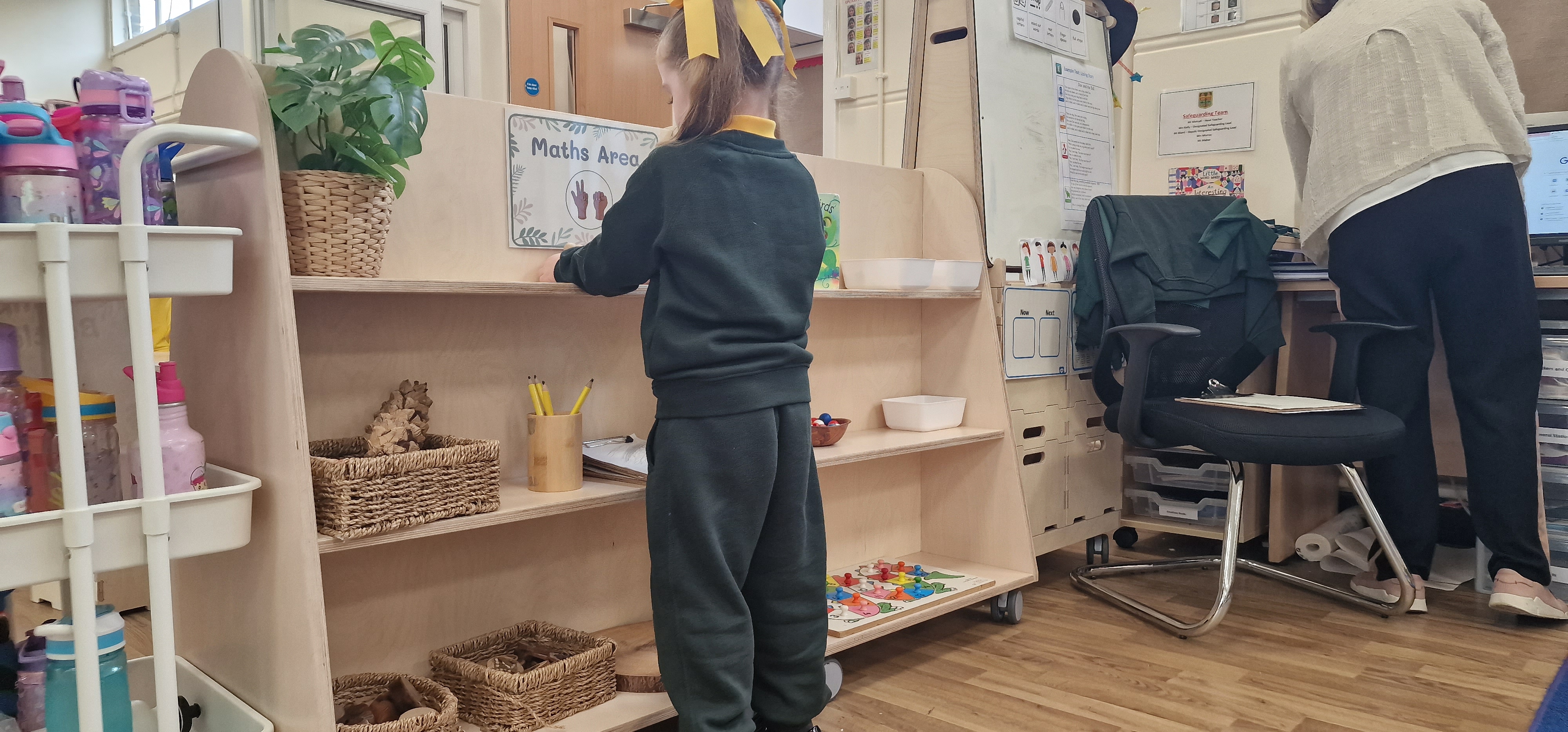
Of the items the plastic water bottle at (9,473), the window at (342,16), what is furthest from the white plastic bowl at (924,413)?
the window at (342,16)

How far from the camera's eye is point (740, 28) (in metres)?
1.43

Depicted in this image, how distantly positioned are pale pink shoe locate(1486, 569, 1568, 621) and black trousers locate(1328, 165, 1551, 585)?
35 mm

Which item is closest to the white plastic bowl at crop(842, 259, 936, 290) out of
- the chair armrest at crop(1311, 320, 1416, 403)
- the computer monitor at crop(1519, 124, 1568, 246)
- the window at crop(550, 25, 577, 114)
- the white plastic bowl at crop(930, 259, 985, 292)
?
the white plastic bowl at crop(930, 259, 985, 292)

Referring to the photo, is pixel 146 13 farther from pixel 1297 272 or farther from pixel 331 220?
pixel 1297 272

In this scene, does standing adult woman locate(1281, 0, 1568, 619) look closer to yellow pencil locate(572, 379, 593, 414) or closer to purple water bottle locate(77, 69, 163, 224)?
yellow pencil locate(572, 379, 593, 414)

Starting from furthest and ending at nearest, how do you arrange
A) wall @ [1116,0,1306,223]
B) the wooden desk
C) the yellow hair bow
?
wall @ [1116,0,1306,223] < the wooden desk < the yellow hair bow

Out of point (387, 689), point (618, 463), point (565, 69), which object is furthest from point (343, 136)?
point (565, 69)

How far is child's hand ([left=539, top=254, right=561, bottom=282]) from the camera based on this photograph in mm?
1574

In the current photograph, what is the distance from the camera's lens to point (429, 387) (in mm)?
1589

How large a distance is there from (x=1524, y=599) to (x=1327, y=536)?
49 centimetres

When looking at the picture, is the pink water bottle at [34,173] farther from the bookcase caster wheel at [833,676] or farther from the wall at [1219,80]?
the wall at [1219,80]

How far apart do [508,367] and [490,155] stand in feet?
1.10

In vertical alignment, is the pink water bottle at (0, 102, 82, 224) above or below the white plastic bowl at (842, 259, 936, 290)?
above

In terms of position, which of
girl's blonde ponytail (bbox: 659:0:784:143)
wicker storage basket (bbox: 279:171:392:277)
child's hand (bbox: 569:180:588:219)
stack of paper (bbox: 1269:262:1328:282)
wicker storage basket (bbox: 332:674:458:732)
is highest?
girl's blonde ponytail (bbox: 659:0:784:143)
